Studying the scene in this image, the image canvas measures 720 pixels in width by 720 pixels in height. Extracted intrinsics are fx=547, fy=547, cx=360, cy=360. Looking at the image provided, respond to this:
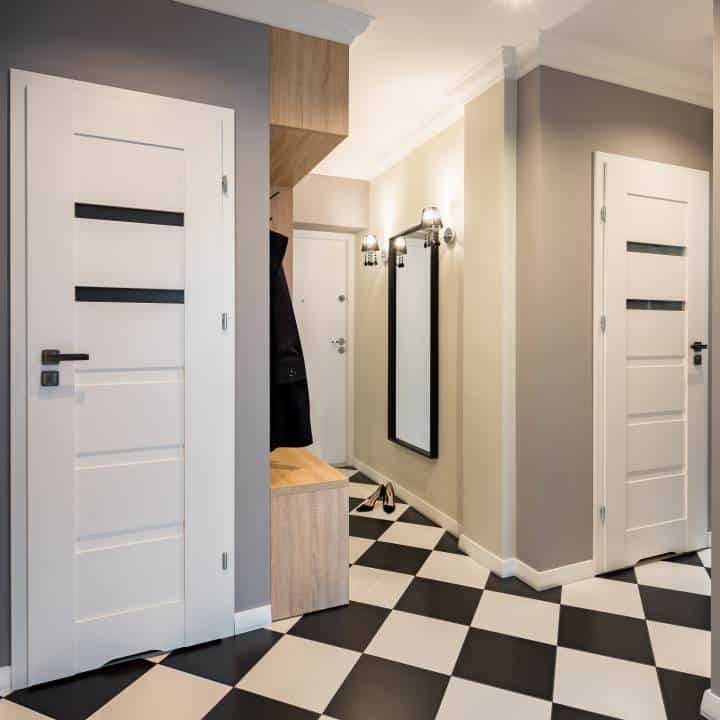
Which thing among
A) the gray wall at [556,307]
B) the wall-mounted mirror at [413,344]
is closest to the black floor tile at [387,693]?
the gray wall at [556,307]

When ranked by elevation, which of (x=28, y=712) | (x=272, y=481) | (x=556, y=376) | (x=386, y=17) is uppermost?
(x=386, y=17)

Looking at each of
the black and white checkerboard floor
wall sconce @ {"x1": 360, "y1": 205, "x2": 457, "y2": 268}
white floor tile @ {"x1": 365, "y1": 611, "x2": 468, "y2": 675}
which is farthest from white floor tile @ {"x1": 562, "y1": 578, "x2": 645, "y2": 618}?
wall sconce @ {"x1": 360, "y1": 205, "x2": 457, "y2": 268}

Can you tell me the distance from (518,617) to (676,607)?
0.71 metres

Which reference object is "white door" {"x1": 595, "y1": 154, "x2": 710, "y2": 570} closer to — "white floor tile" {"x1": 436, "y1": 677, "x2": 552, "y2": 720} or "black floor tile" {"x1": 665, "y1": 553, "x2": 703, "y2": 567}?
"black floor tile" {"x1": 665, "y1": 553, "x2": 703, "y2": 567}

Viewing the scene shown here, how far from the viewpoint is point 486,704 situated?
1734 mm

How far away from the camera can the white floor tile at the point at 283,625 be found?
220cm

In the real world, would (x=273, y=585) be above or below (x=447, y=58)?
below

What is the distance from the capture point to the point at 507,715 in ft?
5.51

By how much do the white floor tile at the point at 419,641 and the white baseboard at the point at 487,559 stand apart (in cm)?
51

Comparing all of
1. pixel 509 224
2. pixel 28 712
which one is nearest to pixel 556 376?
→ pixel 509 224

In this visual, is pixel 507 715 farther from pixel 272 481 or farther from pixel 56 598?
pixel 56 598

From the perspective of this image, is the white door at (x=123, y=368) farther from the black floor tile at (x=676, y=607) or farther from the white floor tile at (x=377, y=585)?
the black floor tile at (x=676, y=607)

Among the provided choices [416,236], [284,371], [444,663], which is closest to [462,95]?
[416,236]

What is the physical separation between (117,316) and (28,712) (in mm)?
1283
